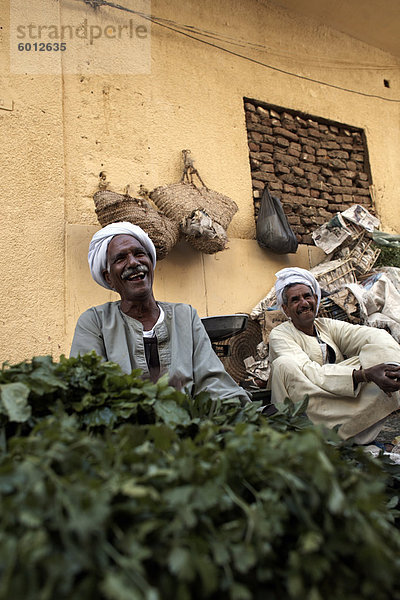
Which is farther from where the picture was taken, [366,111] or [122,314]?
[366,111]

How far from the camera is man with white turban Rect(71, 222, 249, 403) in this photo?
7.27 ft

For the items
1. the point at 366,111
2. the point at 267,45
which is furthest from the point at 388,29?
the point at 267,45

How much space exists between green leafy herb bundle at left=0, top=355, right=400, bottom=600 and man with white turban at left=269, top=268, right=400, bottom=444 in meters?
1.95

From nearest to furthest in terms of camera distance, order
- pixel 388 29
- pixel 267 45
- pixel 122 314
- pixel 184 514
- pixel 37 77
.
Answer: pixel 184 514
pixel 122 314
pixel 37 77
pixel 267 45
pixel 388 29

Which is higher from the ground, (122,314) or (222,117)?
(222,117)

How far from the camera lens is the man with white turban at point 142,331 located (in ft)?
7.27

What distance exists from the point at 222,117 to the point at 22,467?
182 inches

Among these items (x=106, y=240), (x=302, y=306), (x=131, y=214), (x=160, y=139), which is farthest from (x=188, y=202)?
(x=106, y=240)

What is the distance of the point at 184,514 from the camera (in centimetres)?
78

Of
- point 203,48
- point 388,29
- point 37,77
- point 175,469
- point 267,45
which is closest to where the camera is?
point 175,469

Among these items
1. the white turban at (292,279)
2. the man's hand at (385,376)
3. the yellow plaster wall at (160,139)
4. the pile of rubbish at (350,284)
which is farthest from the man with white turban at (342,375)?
the yellow plaster wall at (160,139)

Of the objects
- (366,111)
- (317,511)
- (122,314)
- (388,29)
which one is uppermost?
(388,29)

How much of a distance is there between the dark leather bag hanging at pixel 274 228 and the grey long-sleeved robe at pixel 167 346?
240 cm

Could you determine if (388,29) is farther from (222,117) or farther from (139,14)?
(139,14)
